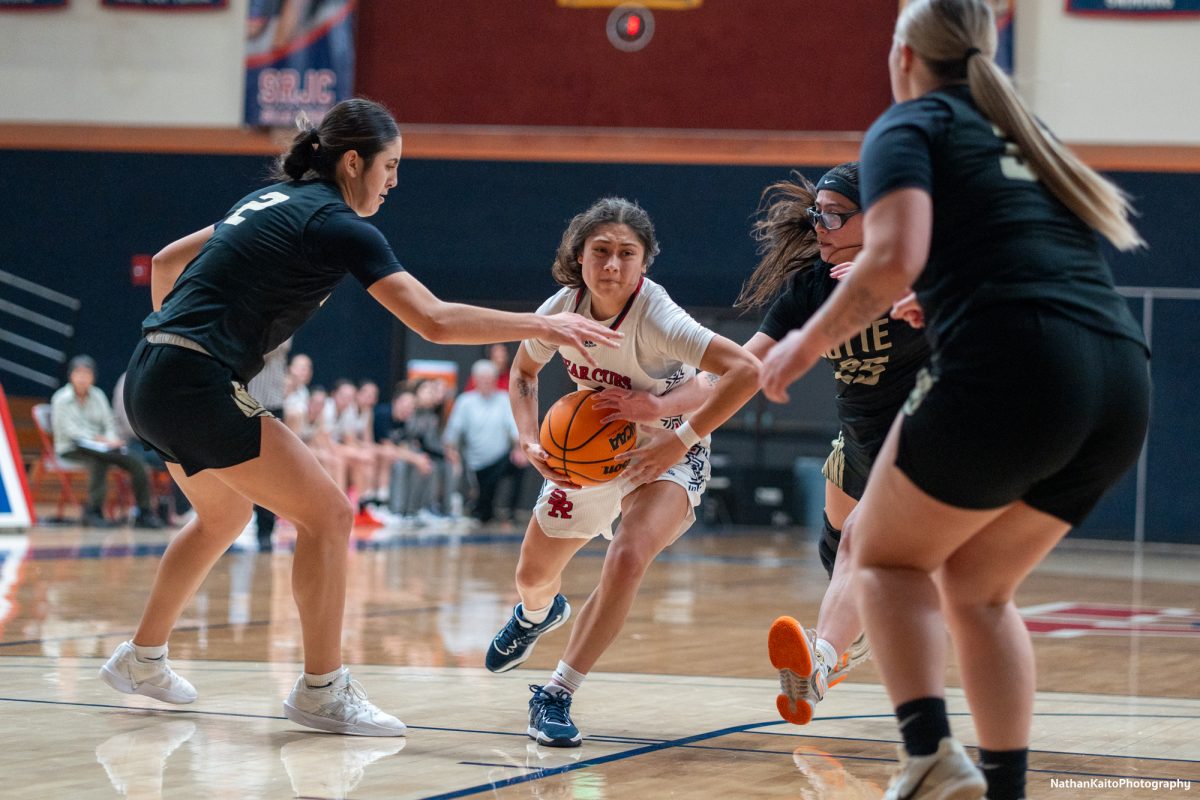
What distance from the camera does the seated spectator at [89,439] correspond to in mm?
13086

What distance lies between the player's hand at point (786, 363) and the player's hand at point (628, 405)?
5.01 feet

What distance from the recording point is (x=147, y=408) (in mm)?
3920

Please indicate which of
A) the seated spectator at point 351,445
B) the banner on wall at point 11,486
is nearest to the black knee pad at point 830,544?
the banner on wall at point 11,486

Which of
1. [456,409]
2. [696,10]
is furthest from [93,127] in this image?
[696,10]

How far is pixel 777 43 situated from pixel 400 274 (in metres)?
11.7

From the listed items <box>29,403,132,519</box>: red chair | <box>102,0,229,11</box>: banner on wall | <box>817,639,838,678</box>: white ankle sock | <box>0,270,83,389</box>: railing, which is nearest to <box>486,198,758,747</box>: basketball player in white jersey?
<box>817,639,838,678</box>: white ankle sock

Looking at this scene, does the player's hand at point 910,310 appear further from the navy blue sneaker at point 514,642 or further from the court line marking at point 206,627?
the court line marking at point 206,627

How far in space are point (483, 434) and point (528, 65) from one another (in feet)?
12.8

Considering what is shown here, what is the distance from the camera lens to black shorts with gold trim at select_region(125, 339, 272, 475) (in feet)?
12.7

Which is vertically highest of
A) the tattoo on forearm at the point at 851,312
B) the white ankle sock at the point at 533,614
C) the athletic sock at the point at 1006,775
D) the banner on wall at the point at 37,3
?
the banner on wall at the point at 37,3

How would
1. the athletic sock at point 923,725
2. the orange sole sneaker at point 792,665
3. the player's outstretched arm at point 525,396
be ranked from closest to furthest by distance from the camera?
the athletic sock at point 923,725, the orange sole sneaker at point 792,665, the player's outstretched arm at point 525,396

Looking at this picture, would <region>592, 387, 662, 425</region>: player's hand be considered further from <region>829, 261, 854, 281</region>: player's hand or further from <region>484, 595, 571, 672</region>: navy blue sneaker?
<region>484, 595, 571, 672</region>: navy blue sneaker

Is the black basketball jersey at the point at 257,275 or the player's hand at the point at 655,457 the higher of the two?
the black basketball jersey at the point at 257,275

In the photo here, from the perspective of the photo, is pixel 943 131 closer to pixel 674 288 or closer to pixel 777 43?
pixel 777 43
